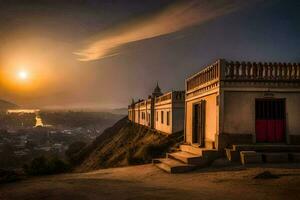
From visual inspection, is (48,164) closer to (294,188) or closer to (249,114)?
(249,114)

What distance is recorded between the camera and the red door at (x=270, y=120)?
17.6m

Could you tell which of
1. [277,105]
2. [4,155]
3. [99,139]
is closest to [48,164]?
[277,105]

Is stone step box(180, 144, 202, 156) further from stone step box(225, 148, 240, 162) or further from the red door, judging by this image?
the red door

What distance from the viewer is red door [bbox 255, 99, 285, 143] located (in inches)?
691

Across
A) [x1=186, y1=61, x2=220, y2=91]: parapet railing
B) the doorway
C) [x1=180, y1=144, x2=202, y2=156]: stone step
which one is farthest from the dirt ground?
[x1=186, y1=61, x2=220, y2=91]: parapet railing

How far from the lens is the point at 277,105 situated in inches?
701

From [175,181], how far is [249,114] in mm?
6261

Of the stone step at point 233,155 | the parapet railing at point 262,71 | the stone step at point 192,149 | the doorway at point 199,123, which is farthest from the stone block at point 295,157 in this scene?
the doorway at point 199,123

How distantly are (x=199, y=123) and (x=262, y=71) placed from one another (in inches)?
194

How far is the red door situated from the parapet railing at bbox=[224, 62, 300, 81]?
1.22m

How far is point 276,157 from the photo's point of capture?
15.8m

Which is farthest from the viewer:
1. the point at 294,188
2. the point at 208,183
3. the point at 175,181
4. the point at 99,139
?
the point at 99,139

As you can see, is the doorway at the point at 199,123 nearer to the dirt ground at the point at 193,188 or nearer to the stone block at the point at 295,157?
the stone block at the point at 295,157

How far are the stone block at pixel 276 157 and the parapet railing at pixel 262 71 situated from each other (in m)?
3.89
